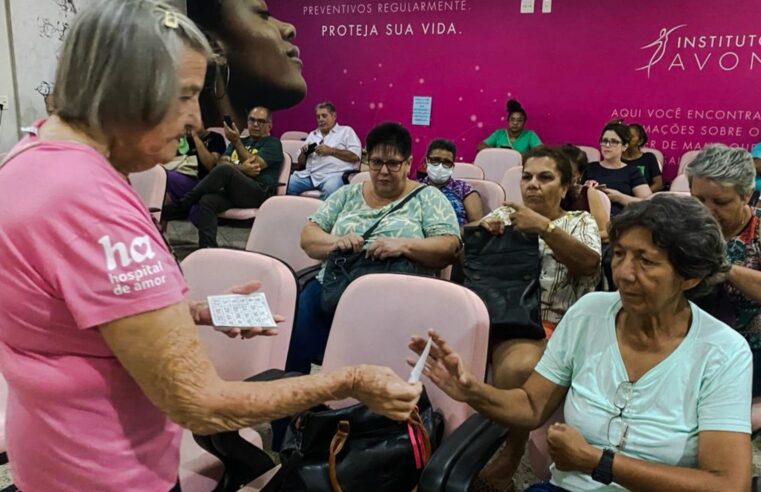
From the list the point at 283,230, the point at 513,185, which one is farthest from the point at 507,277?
the point at 513,185

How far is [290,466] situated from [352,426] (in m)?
0.16

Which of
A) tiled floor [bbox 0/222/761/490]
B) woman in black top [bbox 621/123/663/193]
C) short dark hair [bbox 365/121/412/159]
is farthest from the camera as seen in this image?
tiled floor [bbox 0/222/761/490]

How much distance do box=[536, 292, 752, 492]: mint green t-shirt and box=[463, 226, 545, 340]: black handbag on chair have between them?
0.58 metres

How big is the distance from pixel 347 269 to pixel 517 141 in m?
4.24

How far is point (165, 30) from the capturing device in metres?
0.78

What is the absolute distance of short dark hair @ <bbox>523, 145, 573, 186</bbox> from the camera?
8.18 ft

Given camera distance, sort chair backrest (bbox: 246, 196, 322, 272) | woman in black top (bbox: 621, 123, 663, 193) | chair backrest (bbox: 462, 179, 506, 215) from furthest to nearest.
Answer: woman in black top (bbox: 621, 123, 663, 193) → chair backrest (bbox: 462, 179, 506, 215) → chair backrest (bbox: 246, 196, 322, 272)

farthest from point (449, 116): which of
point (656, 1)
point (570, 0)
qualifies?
point (656, 1)

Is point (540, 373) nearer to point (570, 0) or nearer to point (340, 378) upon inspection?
point (340, 378)

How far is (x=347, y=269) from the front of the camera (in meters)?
2.45

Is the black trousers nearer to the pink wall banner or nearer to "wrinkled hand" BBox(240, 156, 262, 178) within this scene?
"wrinkled hand" BBox(240, 156, 262, 178)

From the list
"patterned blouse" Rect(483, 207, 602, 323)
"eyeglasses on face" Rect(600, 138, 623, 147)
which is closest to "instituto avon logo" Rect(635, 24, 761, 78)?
"eyeglasses on face" Rect(600, 138, 623, 147)

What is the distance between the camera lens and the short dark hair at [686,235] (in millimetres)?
1336

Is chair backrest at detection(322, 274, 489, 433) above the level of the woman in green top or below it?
below
